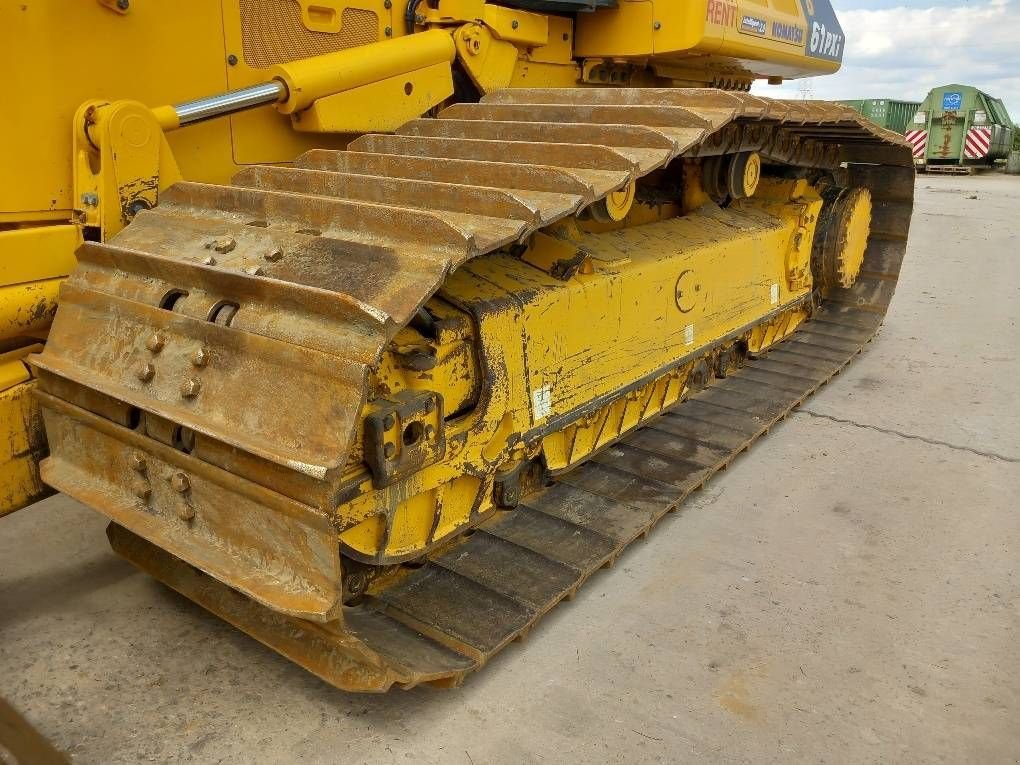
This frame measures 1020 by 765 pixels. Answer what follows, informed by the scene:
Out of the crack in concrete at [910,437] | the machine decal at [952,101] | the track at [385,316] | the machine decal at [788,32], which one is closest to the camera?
the track at [385,316]

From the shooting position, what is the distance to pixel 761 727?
7.18 feet

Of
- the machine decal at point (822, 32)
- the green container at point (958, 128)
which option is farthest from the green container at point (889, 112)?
the machine decal at point (822, 32)

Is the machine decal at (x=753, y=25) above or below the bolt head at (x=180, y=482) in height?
above

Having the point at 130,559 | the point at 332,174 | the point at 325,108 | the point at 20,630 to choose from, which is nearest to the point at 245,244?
the point at 332,174

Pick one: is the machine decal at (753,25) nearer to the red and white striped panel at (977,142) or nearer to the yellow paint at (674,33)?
the yellow paint at (674,33)

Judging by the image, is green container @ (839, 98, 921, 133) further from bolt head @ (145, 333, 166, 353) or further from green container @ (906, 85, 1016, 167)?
bolt head @ (145, 333, 166, 353)

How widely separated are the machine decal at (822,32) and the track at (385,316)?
2.00m

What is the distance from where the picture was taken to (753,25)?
4.14 metres

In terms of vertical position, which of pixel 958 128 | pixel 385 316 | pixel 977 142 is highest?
pixel 958 128

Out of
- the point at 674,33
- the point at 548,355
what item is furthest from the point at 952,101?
the point at 548,355

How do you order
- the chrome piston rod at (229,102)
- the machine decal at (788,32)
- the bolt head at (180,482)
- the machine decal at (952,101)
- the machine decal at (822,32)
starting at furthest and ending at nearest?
1. the machine decal at (952,101)
2. the machine decal at (822,32)
3. the machine decal at (788,32)
4. the chrome piston rod at (229,102)
5. the bolt head at (180,482)

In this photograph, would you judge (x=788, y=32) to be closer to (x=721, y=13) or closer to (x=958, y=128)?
(x=721, y=13)

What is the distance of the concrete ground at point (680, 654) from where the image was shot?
2145 millimetres

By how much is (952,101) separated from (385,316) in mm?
20641
